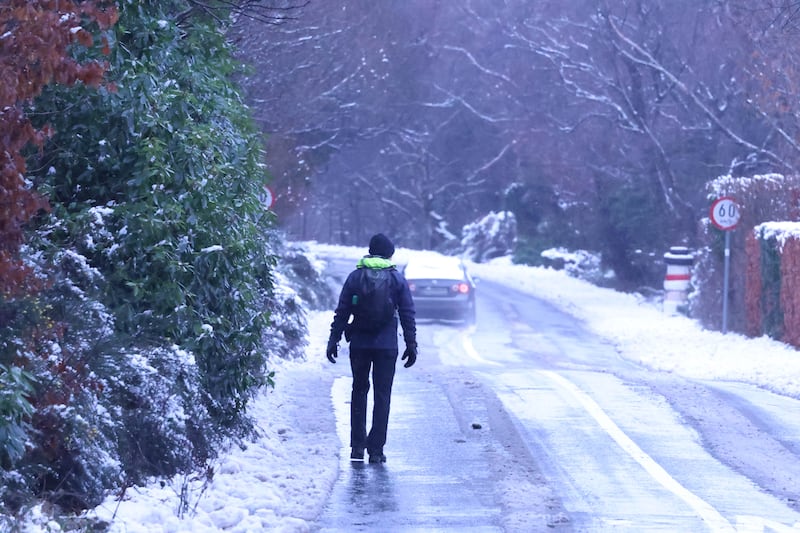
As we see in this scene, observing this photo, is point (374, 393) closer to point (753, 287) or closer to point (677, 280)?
point (753, 287)

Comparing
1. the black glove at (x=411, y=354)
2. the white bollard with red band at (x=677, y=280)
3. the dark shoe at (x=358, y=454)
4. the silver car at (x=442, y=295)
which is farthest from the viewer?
the white bollard with red band at (x=677, y=280)

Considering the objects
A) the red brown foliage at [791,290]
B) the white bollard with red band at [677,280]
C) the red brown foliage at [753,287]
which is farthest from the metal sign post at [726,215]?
the white bollard with red band at [677,280]

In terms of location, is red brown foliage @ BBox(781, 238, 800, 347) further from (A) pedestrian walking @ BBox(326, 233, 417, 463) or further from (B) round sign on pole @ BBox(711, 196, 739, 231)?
(A) pedestrian walking @ BBox(326, 233, 417, 463)

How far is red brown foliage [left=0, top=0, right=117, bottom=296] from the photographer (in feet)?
21.5

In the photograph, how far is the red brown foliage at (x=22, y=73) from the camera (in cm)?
655

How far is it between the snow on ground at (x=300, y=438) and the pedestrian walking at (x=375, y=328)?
45 centimetres

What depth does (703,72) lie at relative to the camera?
3350cm

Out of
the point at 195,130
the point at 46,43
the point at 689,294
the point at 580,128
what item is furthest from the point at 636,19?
the point at 46,43

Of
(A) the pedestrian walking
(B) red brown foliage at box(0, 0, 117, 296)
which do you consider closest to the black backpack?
(A) the pedestrian walking

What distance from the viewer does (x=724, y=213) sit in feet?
73.8

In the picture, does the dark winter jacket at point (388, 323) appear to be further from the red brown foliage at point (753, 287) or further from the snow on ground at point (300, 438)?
the red brown foliage at point (753, 287)

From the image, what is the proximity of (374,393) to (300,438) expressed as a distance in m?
1.31

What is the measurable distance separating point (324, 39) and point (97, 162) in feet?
69.9

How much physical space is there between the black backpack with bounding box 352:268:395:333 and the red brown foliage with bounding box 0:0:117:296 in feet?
11.2
